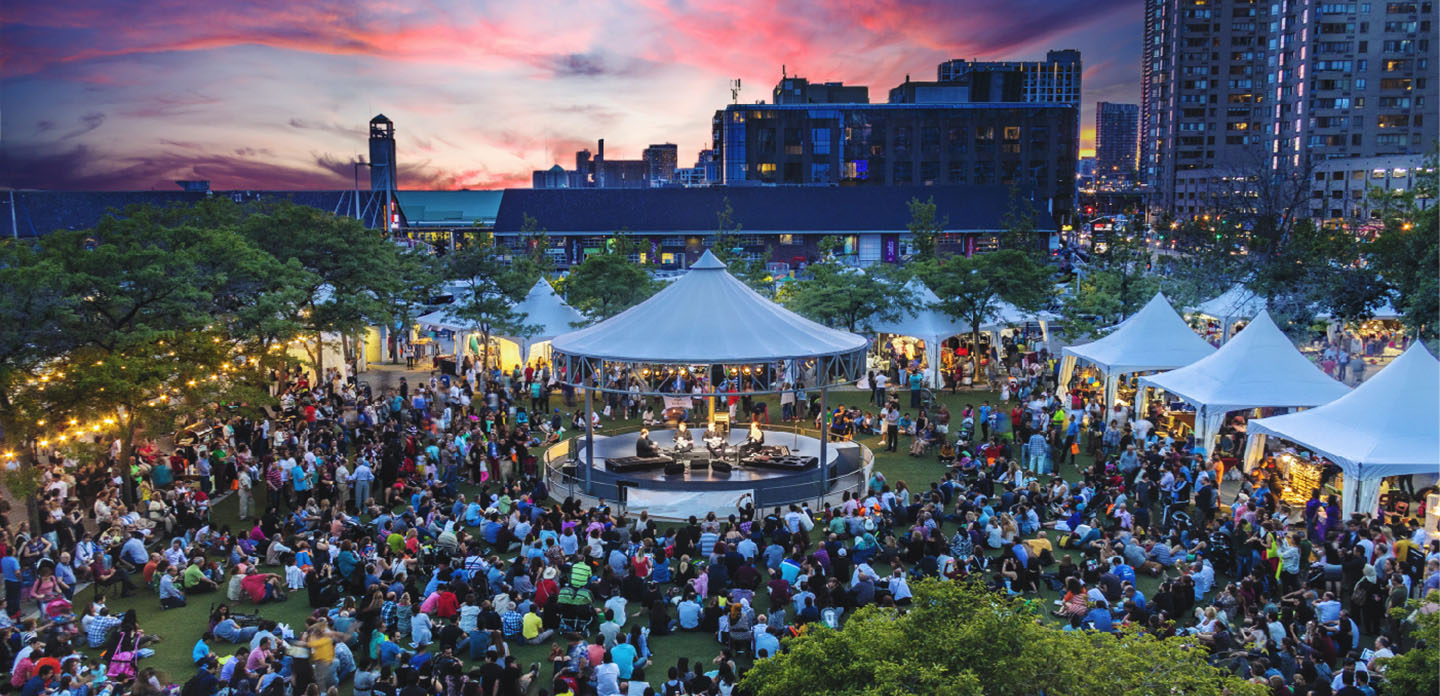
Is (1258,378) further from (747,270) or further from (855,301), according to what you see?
(747,270)

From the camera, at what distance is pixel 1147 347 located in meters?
28.5

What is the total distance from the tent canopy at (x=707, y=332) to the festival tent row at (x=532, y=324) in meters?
12.6

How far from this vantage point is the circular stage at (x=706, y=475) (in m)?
20.9

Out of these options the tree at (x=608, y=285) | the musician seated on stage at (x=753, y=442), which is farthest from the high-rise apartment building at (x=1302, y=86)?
the musician seated on stage at (x=753, y=442)

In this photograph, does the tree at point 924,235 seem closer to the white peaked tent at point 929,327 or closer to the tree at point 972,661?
the white peaked tent at point 929,327

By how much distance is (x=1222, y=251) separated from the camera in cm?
4247

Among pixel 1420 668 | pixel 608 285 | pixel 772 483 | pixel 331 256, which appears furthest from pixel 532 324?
pixel 1420 668

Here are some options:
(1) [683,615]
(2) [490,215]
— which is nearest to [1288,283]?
(1) [683,615]

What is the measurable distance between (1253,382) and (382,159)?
82.6m

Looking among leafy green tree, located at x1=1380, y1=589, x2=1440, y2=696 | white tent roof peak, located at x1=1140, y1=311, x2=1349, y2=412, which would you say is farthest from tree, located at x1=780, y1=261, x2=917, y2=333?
leafy green tree, located at x1=1380, y1=589, x2=1440, y2=696

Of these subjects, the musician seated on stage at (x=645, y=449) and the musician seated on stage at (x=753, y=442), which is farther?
the musician seated on stage at (x=753, y=442)

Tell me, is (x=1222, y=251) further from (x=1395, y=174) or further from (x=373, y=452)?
(x=1395, y=174)

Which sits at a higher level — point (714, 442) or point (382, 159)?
point (382, 159)

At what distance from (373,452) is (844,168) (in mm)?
86561
